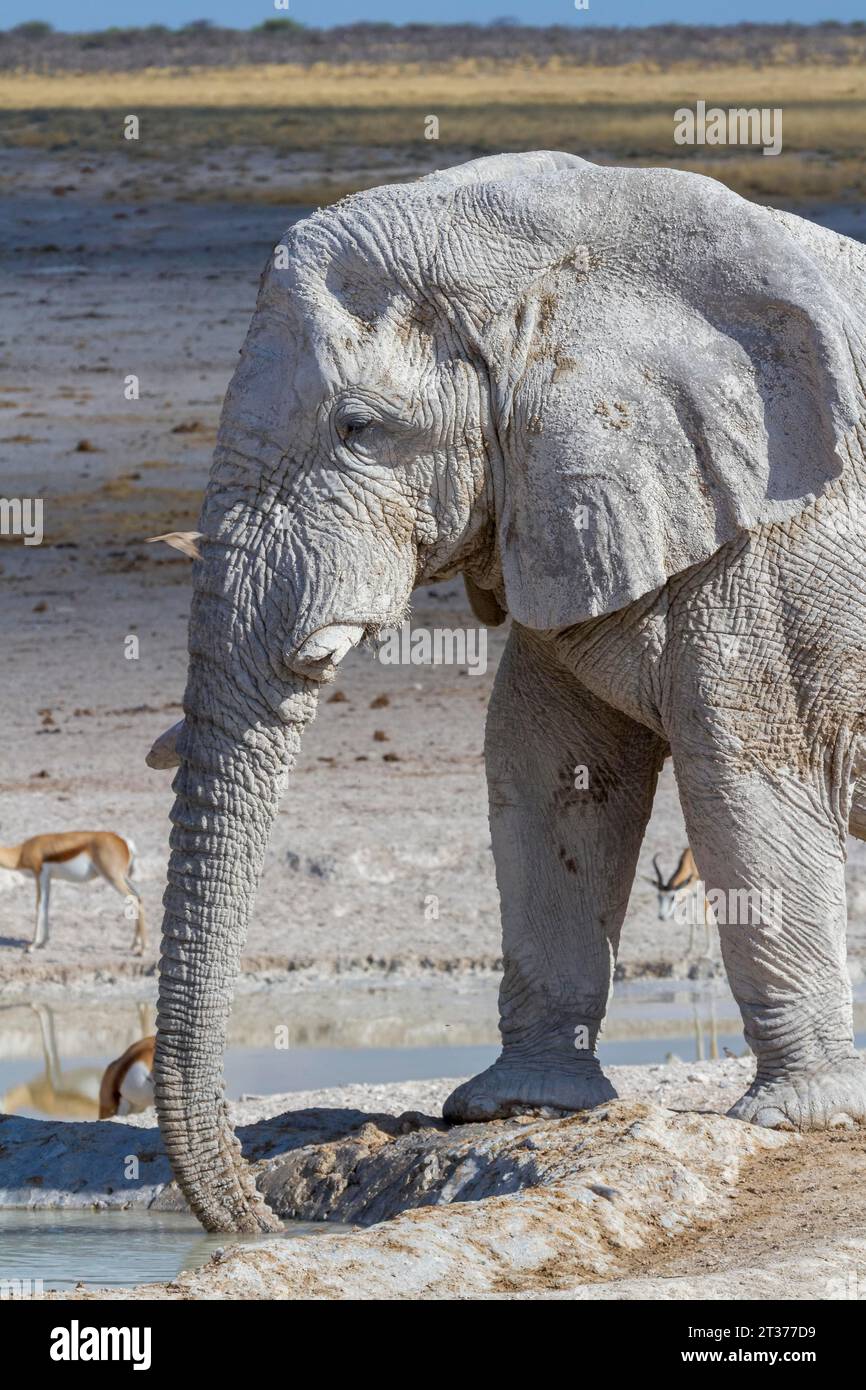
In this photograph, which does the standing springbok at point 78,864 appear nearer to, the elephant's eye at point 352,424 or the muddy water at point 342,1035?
the muddy water at point 342,1035

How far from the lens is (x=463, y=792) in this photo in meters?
10.3

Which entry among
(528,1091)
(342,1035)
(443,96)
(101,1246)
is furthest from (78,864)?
(443,96)

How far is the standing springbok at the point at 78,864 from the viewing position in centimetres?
890

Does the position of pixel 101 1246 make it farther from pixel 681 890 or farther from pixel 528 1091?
pixel 681 890

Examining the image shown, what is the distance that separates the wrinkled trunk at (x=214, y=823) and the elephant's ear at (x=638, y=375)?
1.78 ft

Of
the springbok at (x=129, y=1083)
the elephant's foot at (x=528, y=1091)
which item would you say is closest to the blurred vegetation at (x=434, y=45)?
the springbok at (x=129, y=1083)

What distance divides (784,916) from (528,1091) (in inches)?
31.7

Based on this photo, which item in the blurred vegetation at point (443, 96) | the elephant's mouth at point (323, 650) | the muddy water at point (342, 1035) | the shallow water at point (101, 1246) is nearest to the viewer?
the elephant's mouth at point (323, 650)

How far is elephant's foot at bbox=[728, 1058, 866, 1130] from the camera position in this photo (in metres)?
5.37

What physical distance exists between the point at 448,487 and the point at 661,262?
603 millimetres
